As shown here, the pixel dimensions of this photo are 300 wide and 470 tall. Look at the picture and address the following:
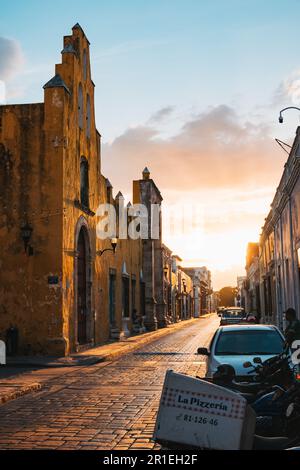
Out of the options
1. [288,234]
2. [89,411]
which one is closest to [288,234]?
[288,234]

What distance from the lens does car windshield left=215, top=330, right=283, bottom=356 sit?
9.08 metres

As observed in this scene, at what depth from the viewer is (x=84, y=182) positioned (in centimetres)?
2153

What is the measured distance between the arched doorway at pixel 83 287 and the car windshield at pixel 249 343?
38.3 ft

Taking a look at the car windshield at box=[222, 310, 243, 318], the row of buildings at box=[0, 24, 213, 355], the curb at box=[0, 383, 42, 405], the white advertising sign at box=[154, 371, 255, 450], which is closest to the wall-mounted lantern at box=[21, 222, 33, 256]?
the row of buildings at box=[0, 24, 213, 355]

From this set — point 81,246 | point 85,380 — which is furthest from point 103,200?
point 85,380

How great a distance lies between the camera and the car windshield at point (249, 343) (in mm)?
9078

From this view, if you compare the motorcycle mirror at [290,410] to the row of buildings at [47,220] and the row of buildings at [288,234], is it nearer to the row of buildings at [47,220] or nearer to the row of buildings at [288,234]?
the row of buildings at [288,234]

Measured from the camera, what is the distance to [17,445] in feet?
21.8

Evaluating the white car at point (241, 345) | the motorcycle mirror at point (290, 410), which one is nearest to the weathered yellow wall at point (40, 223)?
the white car at point (241, 345)

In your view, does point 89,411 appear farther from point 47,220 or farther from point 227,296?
point 227,296

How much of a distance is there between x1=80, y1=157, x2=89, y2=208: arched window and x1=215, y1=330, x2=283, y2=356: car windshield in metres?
12.4

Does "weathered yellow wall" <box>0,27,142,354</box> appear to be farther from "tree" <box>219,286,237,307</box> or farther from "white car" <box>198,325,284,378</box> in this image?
"tree" <box>219,286,237,307</box>
